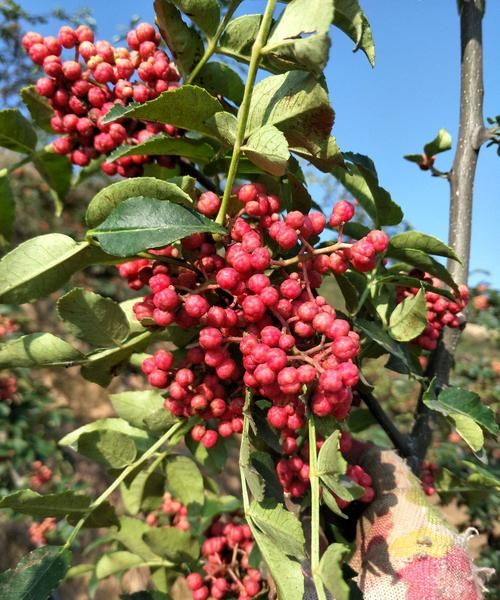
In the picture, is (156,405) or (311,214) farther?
(156,405)

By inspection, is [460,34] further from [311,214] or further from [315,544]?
[315,544]

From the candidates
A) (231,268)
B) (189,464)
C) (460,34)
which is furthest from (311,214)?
(460,34)

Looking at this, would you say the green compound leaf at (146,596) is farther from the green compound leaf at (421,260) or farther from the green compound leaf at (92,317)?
the green compound leaf at (421,260)

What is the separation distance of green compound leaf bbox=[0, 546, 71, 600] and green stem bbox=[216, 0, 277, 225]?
1.93ft

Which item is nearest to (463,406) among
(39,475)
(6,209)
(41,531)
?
(6,209)

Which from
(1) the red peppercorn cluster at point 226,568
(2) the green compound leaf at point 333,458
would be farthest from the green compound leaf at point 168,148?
(1) the red peppercorn cluster at point 226,568

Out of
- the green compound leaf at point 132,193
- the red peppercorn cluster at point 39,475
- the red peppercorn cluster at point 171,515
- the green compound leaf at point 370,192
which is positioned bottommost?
the red peppercorn cluster at point 39,475

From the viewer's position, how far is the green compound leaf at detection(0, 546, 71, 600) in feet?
2.43

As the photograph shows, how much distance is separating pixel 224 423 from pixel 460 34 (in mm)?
1100

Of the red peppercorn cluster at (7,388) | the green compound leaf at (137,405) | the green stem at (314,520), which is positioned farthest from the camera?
the red peppercorn cluster at (7,388)

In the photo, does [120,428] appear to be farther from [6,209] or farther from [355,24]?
[355,24]

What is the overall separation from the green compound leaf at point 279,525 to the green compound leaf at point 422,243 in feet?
1.60

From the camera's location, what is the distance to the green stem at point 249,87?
2.00ft

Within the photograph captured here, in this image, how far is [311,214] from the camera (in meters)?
0.80
